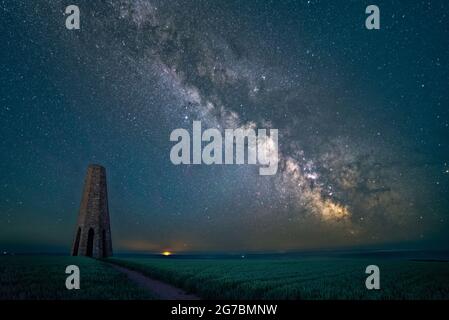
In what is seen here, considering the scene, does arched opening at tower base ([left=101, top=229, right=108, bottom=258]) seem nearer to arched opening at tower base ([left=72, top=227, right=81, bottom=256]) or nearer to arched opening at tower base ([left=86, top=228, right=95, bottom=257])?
arched opening at tower base ([left=86, top=228, right=95, bottom=257])

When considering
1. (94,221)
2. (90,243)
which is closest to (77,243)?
(90,243)

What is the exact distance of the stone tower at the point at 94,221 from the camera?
35938 millimetres

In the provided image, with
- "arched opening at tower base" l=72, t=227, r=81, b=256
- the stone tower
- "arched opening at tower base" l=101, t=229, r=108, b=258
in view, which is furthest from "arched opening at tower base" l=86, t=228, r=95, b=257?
"arched opening at tower base" l=72, t=227, r=81, b=256

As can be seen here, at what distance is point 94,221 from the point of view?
3662 centimetres

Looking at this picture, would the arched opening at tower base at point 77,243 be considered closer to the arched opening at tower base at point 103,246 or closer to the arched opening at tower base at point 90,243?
the arched opening at tower base at point 90,243

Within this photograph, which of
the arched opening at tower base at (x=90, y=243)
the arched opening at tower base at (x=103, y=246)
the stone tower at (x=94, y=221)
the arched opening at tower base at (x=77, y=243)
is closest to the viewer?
the stone tower at (x=94, y=221)

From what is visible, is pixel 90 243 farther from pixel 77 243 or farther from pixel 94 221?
pixel 94 221

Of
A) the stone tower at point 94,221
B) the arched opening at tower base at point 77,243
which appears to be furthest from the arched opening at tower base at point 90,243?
the arched opening at tower base at point 77,243

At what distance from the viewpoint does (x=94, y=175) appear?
39000 mm

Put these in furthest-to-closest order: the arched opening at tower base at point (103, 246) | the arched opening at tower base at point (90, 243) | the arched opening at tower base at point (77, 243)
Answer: the arched opening at tower base at point (103, 246), the arched opening at tower base at point (77, 243), the arched opening at tower base at point (90, 243)
